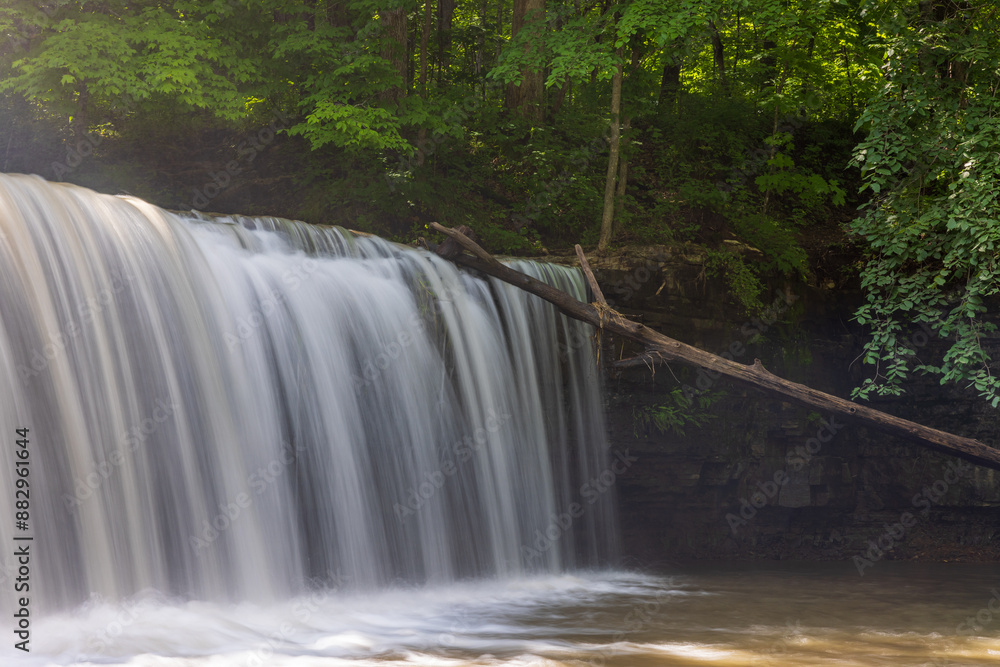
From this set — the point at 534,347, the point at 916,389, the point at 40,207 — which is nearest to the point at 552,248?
the point at 534,347

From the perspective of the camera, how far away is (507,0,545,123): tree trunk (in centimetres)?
1411

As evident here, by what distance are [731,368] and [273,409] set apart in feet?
16.0

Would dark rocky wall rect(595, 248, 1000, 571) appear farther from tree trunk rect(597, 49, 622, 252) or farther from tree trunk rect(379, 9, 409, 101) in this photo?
tree trunk rect(379, 9, 409, 101)

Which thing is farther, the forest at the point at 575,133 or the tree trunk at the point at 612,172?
the tree trunk at the point at 612,172

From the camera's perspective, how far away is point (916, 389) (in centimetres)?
1195

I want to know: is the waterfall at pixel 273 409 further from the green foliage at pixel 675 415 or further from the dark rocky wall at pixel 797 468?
the dark rocky wall at pixel 797 468

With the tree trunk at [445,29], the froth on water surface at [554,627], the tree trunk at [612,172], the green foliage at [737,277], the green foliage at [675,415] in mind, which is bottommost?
the froth on water surface at [554,627]

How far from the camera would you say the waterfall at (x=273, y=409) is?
5508 millimetres

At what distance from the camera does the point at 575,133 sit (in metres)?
14.4

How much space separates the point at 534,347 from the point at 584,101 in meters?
8.17

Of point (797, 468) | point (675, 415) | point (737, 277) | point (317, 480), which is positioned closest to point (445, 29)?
point (737, 277)

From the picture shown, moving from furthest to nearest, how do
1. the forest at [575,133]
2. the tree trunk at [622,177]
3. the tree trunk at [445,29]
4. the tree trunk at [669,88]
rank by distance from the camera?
the tree trunk at [445,29] < the tree trunk at [669,88] < the tree trunk at [622,177] < the forest at [575,133]

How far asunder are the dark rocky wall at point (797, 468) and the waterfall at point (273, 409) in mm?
1227

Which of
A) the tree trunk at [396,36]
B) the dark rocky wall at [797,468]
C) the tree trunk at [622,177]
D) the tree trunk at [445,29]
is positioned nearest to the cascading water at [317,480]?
the dark rocky wall at [797,468]
